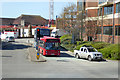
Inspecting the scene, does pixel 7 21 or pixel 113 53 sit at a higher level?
pixel 7 21

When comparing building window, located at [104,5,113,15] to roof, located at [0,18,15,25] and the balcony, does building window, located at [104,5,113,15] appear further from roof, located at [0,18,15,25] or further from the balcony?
roof, located at [0,18,15,25]

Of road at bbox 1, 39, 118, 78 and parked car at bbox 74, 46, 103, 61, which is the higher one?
parked car at bbox 74, 46, 103, 61

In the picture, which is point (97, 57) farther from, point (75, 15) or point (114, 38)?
point (75, 15)

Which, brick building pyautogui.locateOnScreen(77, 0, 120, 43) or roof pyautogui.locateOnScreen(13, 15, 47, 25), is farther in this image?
roof pyautogui.locateOnScreen(13, 15, 47, 25)

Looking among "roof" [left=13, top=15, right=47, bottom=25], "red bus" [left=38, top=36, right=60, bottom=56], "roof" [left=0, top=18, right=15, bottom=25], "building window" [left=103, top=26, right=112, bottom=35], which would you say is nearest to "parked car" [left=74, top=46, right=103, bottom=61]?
"red bus" [left=38, top=36, right=60, bottom=56]

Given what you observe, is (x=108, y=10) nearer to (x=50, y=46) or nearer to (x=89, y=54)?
(x=50, y=46)

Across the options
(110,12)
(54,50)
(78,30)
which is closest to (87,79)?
(54,50)

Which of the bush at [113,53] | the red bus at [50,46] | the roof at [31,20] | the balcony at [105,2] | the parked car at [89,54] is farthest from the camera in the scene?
the roof at [31,20]

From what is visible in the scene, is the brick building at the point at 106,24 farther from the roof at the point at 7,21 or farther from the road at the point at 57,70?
the roof at the point at 7,21

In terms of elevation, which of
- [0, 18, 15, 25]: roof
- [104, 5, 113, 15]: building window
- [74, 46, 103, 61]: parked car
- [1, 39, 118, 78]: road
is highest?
[0, 18, 15, 25]: roof

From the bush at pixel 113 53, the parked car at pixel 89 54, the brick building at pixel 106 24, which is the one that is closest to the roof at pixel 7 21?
the brick building at pixel 106 24

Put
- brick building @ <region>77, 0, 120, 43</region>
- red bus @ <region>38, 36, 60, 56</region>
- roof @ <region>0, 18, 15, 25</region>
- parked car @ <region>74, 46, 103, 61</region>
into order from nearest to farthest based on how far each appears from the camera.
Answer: parked car @ <region>74, 46, 103, 61</region>, red bus @ <region>38, 36, 60, 56</region>, brick building @ <region>77, 0, 120, 43</region>, roof @ <region>0, 18, 15, 25</region>

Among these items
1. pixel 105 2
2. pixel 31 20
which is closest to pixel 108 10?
pixel 105 2

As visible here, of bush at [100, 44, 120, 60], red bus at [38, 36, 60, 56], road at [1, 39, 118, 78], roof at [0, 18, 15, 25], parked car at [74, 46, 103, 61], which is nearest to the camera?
road at [1, 39, 118, 78]
